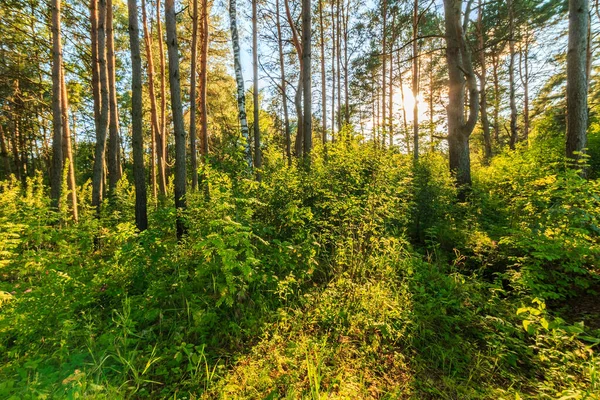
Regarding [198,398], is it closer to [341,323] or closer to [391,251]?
[341,323]

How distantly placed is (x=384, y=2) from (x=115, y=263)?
1664 cm

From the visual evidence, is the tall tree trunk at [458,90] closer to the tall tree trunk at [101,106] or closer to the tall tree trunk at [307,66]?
the tall tree trunk at [307,66]

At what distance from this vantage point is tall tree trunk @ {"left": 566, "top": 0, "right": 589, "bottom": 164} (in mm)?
4836

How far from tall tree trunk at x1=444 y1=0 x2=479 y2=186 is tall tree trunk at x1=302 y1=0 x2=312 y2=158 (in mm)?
3537

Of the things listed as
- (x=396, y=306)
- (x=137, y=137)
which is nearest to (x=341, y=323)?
(x=396, y=306)

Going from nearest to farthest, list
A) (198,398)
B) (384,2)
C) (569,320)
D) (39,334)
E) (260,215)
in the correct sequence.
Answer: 1. (198,398)
2. (39,334)
3. (569,320)
4. (260,215)
5. (384,2)

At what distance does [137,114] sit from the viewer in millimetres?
6168

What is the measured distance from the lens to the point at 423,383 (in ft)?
7.17

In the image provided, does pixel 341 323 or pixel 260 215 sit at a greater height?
pixel 260 215

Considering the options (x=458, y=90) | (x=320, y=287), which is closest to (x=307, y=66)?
(x=458, y=90)

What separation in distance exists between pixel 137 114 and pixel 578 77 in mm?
9250

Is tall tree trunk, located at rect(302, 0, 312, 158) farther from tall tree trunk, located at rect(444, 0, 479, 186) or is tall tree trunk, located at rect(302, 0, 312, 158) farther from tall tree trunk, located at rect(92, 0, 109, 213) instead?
tall tree trunk, located at rect(92, 0, 109, 213)

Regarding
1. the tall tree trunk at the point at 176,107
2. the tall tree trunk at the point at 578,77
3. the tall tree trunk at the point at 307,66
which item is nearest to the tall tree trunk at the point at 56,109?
the tall tree trunk at the point at 176,107

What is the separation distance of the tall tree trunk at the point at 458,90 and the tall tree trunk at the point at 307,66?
3537 mm
